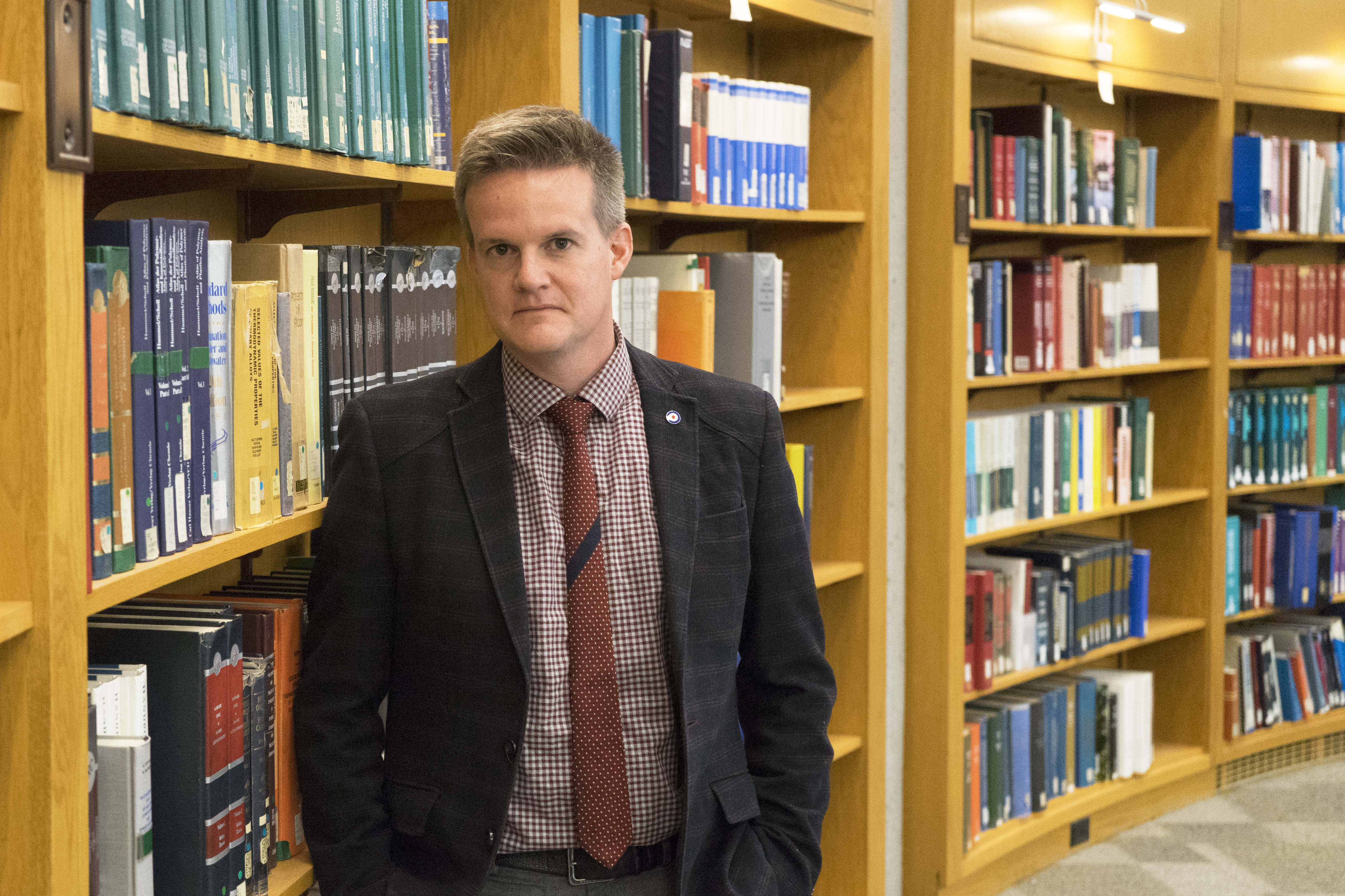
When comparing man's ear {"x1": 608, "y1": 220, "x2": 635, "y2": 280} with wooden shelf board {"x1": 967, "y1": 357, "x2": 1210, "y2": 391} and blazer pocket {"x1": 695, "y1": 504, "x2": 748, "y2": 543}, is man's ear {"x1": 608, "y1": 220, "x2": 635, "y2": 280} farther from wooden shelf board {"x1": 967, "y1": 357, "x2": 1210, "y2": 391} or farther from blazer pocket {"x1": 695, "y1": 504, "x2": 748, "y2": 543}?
wooden shelf board {"x1": 967, "y1": 357, "x2": 1210, "y2": 391}

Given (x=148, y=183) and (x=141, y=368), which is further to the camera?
(x=148, y=183)

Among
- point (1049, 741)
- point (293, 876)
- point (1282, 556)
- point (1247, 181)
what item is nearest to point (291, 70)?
point (293, 876)

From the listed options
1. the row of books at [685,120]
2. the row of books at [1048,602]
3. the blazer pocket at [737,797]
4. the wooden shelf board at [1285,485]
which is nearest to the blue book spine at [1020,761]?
the row of books at [1048,602]

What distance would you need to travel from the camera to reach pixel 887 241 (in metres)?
3.17

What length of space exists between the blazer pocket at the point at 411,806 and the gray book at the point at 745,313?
1314 millimetres

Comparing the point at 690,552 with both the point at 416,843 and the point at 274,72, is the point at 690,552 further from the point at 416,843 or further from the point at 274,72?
the point at 274,72

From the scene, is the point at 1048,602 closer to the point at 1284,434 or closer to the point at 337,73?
the point at 1284,434

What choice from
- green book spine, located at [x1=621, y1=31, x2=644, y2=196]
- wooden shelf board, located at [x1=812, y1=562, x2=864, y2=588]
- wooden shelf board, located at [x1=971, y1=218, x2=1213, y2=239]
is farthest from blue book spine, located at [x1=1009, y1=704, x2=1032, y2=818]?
green book spine, located at [x1=621, y1=31, x2=644, y2=196]

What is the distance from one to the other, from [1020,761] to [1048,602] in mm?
456

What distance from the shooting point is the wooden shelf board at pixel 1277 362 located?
4223mm

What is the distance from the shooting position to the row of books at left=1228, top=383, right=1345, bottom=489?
4.27 m

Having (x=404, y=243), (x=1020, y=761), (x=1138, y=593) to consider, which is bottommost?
(x=1020, y=761)

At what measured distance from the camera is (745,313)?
271 centimetres

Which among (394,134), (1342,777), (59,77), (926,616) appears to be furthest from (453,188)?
(1342,777)
